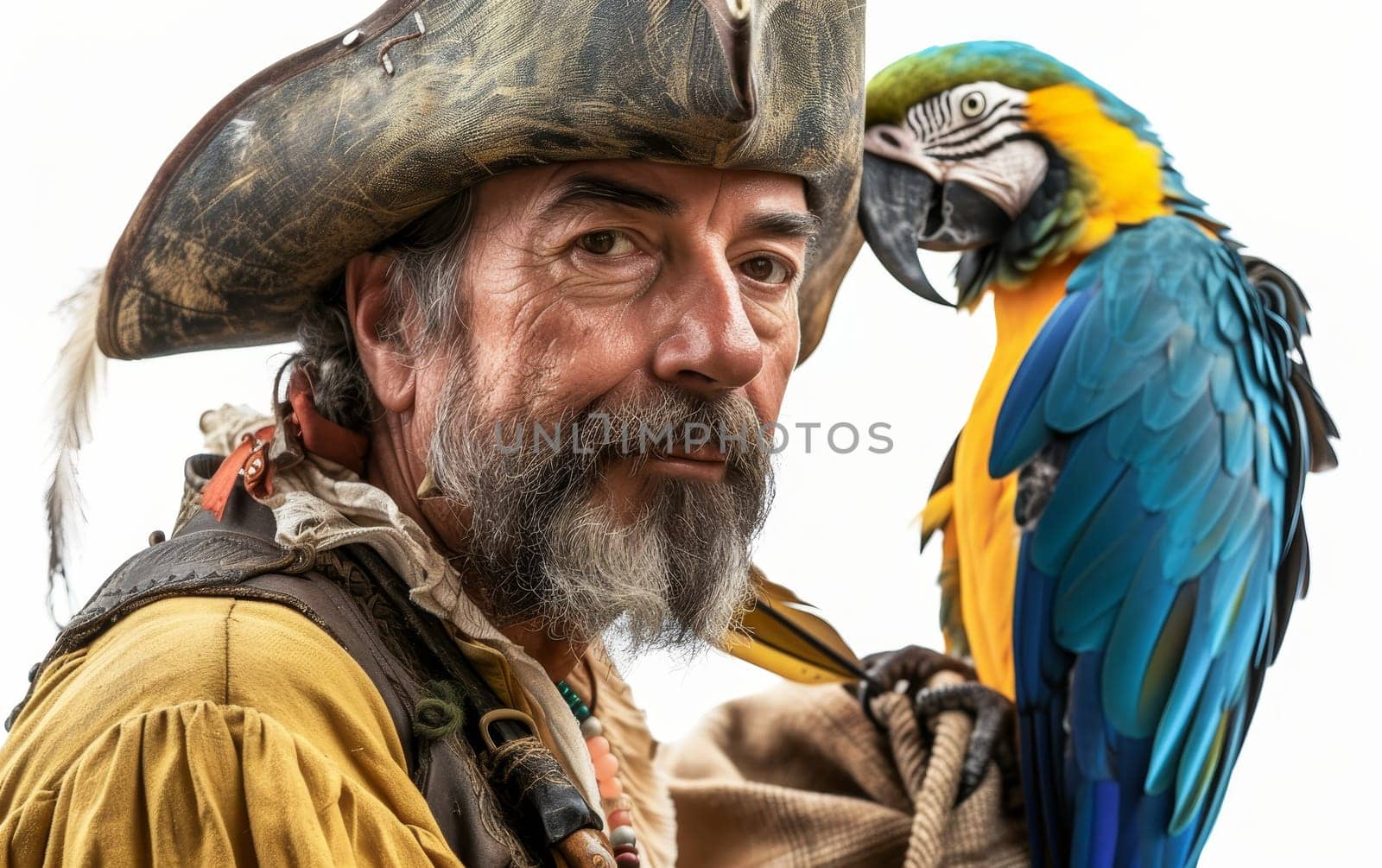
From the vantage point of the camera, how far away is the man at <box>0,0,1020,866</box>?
3.73 ft

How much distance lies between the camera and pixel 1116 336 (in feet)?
4.82

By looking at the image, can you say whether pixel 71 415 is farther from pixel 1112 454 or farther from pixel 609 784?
pixel 1112 454

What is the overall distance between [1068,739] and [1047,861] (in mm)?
138

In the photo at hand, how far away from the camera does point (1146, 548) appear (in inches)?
56.8

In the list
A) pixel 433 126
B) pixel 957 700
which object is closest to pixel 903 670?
pixel 957 700

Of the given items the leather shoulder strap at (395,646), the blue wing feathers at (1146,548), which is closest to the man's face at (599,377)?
the leather shoulder strap at (395,646)

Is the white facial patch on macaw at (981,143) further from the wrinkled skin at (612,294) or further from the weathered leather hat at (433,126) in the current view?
the wrinkled skin at (612,294)

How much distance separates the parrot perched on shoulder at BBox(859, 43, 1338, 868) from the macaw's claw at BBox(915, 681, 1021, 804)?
2 cm

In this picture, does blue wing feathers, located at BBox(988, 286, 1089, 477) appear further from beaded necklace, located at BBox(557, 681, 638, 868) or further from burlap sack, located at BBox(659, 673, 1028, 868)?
beaded necklace, located at BBox(557, 681, 638, 868)

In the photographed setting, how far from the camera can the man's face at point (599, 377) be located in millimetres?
1264

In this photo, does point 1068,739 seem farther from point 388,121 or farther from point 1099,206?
point 388,121

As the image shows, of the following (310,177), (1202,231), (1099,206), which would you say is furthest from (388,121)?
(1202,231)

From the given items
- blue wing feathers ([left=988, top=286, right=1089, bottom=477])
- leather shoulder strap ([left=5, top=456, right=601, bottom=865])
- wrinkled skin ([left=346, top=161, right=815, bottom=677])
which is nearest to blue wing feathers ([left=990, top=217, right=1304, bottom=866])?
blue wing feathers ([left=988, top=286, right=1089, bottom=477])

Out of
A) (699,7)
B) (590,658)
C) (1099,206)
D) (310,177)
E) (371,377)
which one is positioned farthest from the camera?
(590,658)
